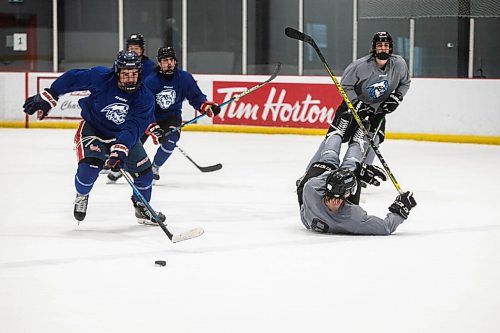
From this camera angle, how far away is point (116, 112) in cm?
528

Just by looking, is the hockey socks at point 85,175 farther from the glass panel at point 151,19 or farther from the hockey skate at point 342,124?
the glass panel at point 151,19

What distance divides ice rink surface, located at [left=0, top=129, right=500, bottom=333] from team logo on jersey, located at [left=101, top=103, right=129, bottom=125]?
587 millimetres

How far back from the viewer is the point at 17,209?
6.03 m

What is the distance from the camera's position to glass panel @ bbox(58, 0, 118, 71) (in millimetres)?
14297

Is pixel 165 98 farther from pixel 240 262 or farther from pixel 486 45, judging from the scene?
pixel 486 45

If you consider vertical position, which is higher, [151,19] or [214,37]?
[151,19]

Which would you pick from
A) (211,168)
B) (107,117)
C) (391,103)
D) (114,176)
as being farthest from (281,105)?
(107,117)

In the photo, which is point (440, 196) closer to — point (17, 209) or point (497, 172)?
point (497, 172)

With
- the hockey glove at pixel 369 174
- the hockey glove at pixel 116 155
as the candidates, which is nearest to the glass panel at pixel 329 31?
the hockey glove at pixel 369 174

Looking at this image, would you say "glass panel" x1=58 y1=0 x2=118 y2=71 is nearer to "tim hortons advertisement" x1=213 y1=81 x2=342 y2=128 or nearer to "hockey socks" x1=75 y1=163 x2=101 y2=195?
"tim hortons advertisement" x1=213 y1=81 x2=342 y2=128

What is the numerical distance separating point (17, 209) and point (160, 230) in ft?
3.89

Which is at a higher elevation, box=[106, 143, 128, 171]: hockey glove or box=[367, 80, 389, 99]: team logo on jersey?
box=[367, 80, 389, 99]: team logo on jersey

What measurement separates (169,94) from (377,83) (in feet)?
5.39

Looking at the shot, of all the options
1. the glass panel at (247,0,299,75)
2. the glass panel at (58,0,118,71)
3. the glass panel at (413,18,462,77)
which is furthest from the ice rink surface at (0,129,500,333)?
the glass panel at (58,0,118,71)
